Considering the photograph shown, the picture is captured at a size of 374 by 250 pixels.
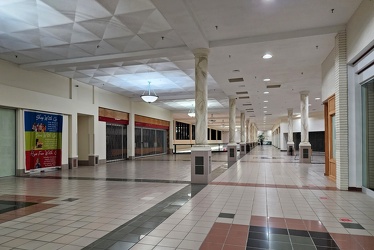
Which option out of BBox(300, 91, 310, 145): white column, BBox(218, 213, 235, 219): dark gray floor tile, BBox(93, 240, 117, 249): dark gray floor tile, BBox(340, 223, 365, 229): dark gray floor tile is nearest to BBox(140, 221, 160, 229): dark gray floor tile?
BBox(93, 240, 117, 249): dark gray floor tile

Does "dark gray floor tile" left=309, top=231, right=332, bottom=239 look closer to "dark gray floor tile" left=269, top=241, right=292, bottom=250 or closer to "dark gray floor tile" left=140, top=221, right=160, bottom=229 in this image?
"dark gray floor tile" left=269, top=241, right=292, bottom=250

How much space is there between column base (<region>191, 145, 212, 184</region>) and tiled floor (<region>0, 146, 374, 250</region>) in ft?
1.48

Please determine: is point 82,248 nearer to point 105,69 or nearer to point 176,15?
point 176,15

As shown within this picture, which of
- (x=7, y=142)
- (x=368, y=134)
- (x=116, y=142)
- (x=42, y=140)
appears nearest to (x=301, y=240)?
(x=368, y=134)

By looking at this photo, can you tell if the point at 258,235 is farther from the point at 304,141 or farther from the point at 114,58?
the point at 304,141

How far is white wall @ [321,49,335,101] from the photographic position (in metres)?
7.64

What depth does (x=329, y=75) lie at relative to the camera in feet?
26.6

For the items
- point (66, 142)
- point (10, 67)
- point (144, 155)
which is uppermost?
point (10, 67)

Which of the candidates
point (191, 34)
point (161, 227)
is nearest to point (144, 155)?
point (191, 34)

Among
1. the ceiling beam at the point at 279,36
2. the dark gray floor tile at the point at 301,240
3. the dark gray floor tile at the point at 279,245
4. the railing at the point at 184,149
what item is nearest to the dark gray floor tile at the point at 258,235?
the dark gray floor tile at the point at 279,245

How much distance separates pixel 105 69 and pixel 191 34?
206 inches

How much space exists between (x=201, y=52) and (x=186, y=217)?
4945 millimetres

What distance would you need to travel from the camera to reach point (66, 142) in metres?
11.9

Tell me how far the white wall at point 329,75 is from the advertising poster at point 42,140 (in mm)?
10633
